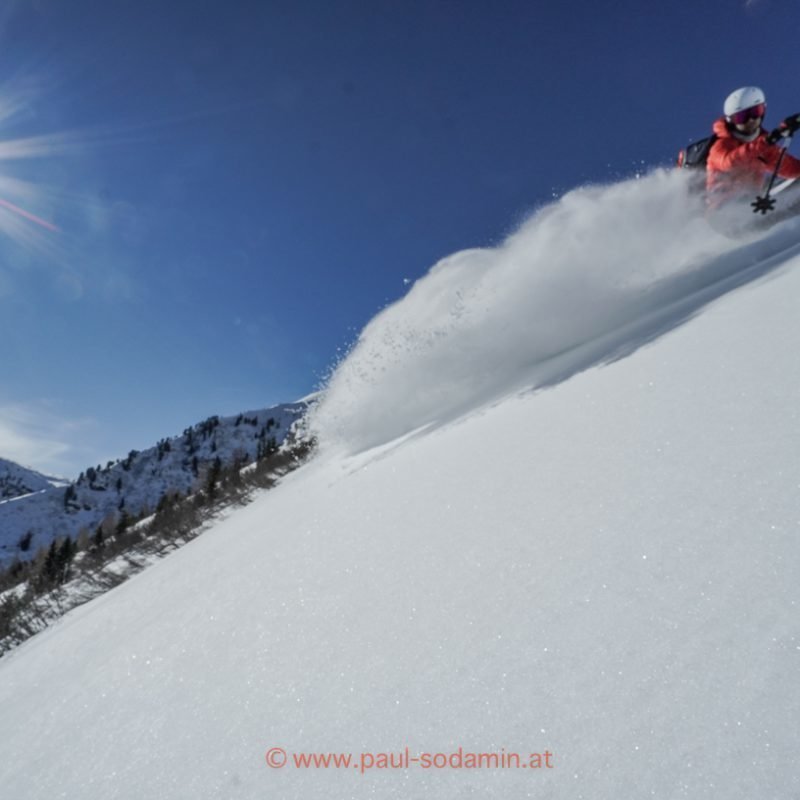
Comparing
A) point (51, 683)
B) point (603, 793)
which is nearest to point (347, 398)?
point (51, 683)

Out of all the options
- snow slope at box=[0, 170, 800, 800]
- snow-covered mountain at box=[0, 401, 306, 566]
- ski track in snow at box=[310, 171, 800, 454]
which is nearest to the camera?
snow slope at box=[0, 170, 800, 800]

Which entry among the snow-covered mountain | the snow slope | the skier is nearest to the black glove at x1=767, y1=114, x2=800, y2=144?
the skier

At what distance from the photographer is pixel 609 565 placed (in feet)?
4.63

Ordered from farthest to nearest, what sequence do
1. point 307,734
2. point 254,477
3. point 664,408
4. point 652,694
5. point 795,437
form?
point 254,477 → point 664,408 → point 795,437 → point 307,734 → point 652,694

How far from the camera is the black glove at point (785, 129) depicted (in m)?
6.98

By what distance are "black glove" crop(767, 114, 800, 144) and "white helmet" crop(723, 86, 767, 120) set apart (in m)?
0.48

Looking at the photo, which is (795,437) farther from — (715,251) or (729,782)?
(715,251)

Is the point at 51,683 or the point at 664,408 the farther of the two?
the point at 51,683

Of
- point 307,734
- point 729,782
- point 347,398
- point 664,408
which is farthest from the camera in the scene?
point 347,398

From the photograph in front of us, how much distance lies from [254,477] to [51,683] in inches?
633

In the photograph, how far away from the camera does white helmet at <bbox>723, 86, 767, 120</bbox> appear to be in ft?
23.4

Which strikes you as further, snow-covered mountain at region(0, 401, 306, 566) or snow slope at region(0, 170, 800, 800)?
snow-covered mountain at region(0, 401, 306, 566)

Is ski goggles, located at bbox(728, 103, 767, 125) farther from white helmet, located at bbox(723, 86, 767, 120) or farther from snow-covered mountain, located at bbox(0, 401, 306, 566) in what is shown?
snow-covered mountain, located at bbox(0, 401, 306, 566)

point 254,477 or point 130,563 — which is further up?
point 254,477
